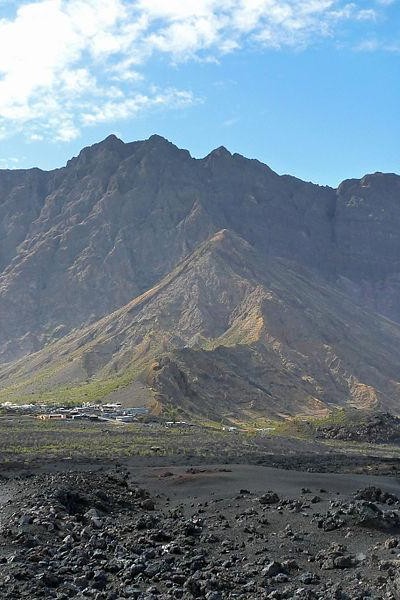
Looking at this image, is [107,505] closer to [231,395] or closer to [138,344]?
[231,395]

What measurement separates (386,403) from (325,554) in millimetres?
127698

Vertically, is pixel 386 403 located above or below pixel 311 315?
below

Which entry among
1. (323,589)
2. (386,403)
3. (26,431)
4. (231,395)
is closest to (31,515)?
(323,589)

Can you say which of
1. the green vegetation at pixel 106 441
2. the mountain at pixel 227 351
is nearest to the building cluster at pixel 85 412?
the green vegetation at pixel 106 441

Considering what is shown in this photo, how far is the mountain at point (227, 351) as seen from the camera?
117m

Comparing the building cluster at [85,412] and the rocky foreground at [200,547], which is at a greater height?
the rocky foreground at [200,547]

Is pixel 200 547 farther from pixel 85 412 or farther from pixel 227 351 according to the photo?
pixel 227 351

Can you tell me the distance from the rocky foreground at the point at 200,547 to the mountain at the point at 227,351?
244ft

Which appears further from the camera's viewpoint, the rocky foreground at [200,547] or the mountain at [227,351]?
the mountain at [227,351]

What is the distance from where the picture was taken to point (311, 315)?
174m

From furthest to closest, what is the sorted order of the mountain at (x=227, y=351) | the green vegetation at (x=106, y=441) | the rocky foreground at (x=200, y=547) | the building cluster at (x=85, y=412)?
the mountain at (x=227, y=351)
the building cluster at (x=85, y=412)
the green vegetation at (x=106, y=441)
the rocky foreground at (x=200, y=547)

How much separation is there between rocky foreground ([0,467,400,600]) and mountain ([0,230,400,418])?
7445 centimetres

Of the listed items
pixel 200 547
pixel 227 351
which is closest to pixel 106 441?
pixel 200 547

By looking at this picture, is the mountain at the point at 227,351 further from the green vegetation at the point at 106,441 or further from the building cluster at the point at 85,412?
the green vegetation at the point at 106,441
